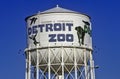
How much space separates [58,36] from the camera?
49750mm

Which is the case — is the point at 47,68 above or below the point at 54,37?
below

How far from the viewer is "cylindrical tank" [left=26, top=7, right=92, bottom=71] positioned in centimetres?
4953

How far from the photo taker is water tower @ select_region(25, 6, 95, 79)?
162 feet

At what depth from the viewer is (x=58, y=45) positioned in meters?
49.5

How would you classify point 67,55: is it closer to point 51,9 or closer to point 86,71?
point 86,71

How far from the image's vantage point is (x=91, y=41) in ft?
172

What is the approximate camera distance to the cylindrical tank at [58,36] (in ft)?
163

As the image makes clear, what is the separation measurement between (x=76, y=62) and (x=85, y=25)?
4717 millimetres

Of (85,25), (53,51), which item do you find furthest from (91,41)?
(53,51)

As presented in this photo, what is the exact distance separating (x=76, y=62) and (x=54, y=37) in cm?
380

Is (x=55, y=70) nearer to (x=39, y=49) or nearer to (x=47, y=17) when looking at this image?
(x=39, y=49)

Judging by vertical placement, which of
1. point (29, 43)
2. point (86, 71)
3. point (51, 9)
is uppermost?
point (51, 9)

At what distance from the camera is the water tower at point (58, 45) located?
162 ft

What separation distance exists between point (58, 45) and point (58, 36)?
41.8 inches
